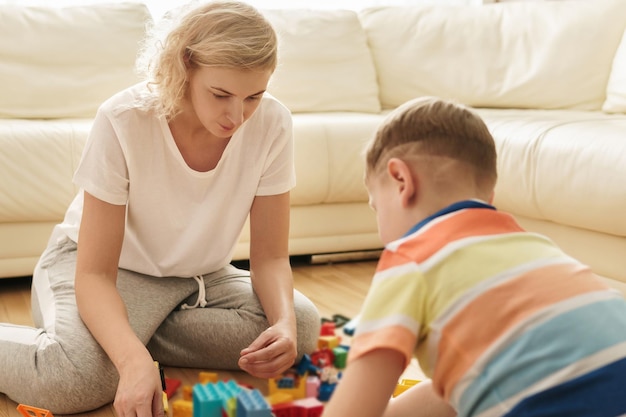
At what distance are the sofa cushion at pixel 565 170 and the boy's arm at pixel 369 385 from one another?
1.40 m

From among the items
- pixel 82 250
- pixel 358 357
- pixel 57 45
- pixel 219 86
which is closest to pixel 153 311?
pixel 82 250

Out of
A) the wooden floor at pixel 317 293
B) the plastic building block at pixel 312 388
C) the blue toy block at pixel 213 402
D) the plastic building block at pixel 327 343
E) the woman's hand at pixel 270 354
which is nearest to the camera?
the blue toy block at pixel 213 402

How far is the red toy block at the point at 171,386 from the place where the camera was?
159 cm

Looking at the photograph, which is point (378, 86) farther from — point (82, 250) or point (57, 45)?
point (82, 250)

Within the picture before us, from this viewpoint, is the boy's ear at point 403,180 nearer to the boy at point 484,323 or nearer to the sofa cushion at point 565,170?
the boy at point 484,323

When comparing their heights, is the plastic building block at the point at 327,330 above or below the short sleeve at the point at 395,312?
below

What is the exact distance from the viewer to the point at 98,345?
1.52 meters

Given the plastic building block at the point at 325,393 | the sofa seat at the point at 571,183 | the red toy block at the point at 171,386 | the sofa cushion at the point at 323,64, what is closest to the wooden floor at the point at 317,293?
the red toy block at the point at 171,386

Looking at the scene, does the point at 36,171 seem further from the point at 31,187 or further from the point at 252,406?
the point at 252,406

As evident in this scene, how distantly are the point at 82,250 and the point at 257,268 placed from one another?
384mm

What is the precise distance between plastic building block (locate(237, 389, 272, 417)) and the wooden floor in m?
0.41

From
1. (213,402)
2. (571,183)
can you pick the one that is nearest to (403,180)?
(213,402)

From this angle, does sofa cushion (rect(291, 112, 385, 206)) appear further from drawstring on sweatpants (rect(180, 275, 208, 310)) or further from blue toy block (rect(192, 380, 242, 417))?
blue toy block (rect(192, 380, 242, 417))

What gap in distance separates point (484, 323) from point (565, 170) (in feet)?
4.95
